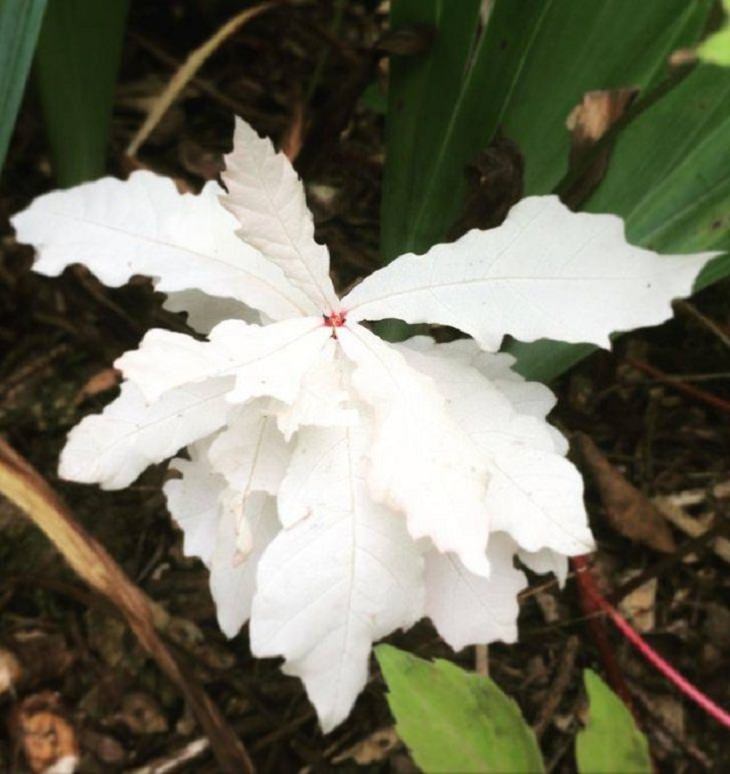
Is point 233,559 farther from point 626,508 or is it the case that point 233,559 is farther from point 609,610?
point 626,508

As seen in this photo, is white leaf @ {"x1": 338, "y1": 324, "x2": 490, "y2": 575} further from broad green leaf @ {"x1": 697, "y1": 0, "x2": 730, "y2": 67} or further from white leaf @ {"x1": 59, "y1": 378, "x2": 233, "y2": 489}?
broad green leaf @ {"x1": 697, "y1": 0, "x2": 730, "y2": 67}

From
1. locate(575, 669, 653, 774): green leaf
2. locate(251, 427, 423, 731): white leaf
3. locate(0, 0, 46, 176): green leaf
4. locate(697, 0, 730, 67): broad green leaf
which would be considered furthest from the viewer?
locate(0, 0, 46, 176): green leaf

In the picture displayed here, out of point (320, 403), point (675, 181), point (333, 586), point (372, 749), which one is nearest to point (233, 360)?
point (320, 403)

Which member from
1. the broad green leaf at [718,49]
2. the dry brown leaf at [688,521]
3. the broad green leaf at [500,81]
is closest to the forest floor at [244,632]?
the dry brown leaf at [688,521]

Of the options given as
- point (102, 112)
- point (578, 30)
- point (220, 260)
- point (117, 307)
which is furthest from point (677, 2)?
point (117, 307)

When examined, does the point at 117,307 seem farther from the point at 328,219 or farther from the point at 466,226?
the point at 466,226

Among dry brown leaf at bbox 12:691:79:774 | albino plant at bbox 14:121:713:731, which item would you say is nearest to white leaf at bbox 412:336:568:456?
albino plant at bbox 14:121:713:731

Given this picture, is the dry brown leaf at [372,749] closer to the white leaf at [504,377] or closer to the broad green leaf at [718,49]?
the white leaf at [504,377]
